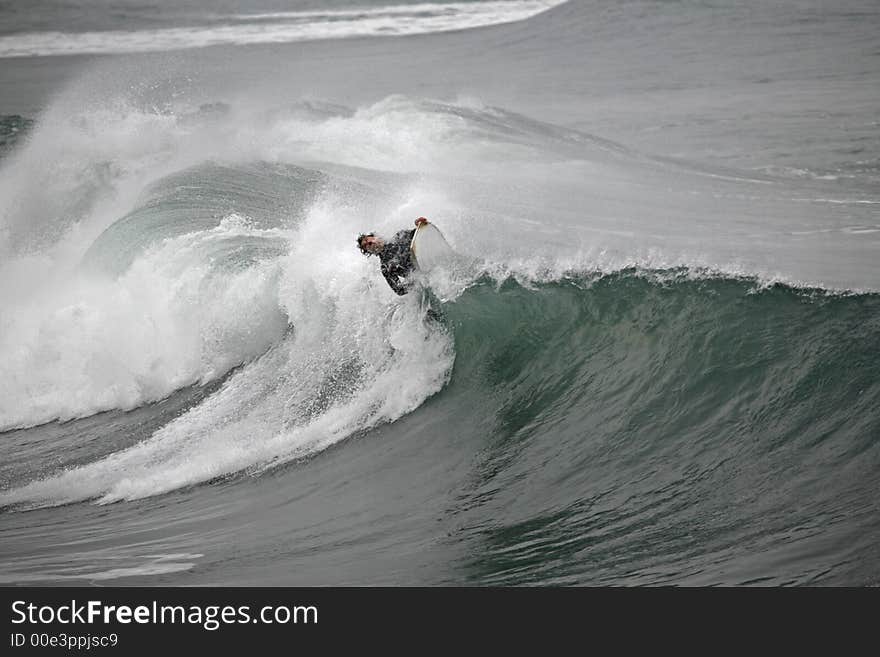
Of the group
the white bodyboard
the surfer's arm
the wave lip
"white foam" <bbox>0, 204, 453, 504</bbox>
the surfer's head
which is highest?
the wave lip

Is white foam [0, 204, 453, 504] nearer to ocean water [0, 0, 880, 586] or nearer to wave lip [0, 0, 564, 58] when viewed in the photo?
ocean water [0, 0, 880, 586]

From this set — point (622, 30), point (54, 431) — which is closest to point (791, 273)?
point (54, 431)

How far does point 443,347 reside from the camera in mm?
10609

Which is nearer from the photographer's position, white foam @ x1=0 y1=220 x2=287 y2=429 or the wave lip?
white foam @ x1=0 y1=220 x2=287 y2=429

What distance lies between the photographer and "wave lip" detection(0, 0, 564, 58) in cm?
3759

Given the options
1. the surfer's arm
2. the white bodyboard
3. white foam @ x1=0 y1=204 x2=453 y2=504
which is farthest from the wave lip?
the surfer's arm

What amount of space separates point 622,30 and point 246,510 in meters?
28.0

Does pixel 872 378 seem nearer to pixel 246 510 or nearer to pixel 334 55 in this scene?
pixel 246 510

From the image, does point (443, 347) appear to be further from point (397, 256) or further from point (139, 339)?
point (139, 339)

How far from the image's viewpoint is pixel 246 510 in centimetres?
862

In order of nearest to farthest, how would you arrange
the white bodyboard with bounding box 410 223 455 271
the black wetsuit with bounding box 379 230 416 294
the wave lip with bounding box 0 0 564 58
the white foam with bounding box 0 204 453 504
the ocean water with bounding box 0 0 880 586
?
the ocean water with bounding box 0 0 880 586 < the white foam with bounding box 0 204 453 504 < the black wetsuit with bounding box 379 230 416 294 < the white bodyboard with bounding box 410 223 455 271 < the wave lip with bounding box 0 0 564 58

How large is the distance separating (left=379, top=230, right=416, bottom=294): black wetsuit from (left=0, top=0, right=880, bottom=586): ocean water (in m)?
0.64

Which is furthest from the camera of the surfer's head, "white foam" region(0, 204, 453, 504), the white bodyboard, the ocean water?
the white bodyboard
